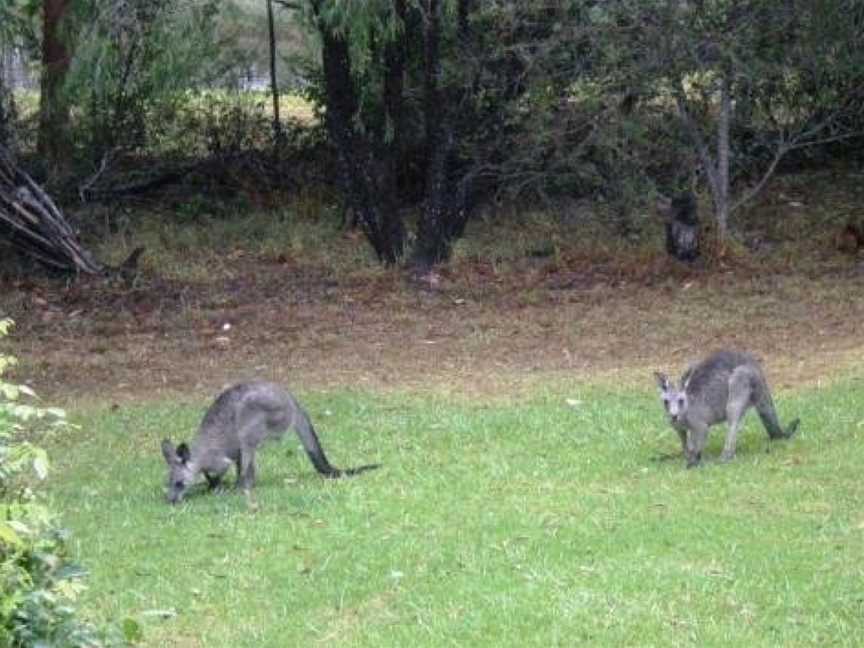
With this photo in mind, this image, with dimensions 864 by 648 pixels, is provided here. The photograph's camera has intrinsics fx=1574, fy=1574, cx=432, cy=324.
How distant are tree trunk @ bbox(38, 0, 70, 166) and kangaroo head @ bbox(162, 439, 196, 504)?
10278mm

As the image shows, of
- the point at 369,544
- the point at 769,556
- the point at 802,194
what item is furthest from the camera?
the point at 802,194

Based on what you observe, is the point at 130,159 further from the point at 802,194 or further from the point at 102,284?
the point at 802,194

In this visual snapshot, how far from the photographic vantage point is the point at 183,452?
10320 millimetres

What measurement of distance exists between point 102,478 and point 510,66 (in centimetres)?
974

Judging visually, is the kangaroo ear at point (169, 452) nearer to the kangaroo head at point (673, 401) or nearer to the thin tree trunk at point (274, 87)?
the kangaroo head at point (673, 401)

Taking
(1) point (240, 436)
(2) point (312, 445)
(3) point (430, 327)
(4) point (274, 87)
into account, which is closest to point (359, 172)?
(3) point (430, 327)

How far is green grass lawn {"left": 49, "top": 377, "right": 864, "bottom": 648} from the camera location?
752 centimetres

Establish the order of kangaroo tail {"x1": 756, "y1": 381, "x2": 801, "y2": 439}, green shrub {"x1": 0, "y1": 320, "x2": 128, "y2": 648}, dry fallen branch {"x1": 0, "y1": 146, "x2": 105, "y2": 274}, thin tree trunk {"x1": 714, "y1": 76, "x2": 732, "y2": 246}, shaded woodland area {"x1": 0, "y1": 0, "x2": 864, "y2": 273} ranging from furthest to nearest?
thin tree trunk {"x1": 714, "y1": 76, "x2": 732, "y2": 246}
dry fallen branch {"x1": 0, "y1": 146, "x2": 105, "y2": 274}
shaded woodland area {"x1": 0, "y1": 0, "x2": 864, "y2": 273}
kangaroo tail {"x1": 756, "y1": 381, "x2": 801, "y2": 439}
green shrub {"x1": 0, "y1": 320, "x2": 128, "y2": 648}

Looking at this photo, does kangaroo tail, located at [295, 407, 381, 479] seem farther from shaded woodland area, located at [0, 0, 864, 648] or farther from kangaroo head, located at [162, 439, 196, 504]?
kangaroo head, located at [162, 439, 196, 504]

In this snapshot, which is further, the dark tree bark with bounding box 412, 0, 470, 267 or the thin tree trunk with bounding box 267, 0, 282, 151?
the thin tree trunk with bounding box 267, 0, 282, 151

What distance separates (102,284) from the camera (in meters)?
18.9

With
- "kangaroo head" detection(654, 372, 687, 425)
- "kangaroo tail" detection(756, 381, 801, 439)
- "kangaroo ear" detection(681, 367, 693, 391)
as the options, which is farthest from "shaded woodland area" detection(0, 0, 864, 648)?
"kangaroo ear" detection(681, 367, 693, 391)

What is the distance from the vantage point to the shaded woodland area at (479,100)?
1828 centimetres

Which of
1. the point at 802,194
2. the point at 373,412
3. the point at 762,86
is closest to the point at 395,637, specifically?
the point at 373,412
